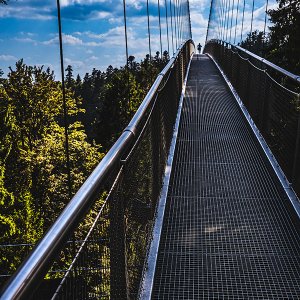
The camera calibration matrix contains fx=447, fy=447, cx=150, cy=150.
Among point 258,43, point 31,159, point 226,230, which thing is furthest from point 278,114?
point 258,43

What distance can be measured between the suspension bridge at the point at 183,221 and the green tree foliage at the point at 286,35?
393 inches

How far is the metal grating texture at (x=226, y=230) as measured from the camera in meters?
2.74

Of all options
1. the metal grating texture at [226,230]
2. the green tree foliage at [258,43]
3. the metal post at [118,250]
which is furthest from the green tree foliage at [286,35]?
the metal post at [118,250]

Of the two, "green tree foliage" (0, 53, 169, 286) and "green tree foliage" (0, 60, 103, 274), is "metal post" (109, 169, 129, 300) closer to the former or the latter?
"green tree foliage" (0, 53, 169, 286)

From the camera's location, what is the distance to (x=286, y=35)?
17.0 meters

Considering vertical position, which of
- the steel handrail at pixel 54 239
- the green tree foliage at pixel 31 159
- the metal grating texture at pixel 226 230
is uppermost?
the steel handrail at pixel 54 239

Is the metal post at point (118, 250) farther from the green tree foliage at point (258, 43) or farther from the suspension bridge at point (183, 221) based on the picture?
the green tree foliage at point (258, 43)

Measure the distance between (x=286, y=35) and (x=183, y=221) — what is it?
15.1 metres

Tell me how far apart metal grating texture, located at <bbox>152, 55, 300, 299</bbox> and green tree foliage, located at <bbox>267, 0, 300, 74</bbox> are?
409 inches

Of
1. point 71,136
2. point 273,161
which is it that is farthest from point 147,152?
point 71,136

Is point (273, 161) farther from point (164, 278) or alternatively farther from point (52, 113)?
point (52, 113)

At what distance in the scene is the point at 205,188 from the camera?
171 inches

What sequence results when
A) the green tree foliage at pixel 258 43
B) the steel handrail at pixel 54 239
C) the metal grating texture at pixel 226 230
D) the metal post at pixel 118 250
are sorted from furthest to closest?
the green tree foliage at pixel 258 43 < the metal grating texture at pixel 226 230 < the metal post at pixel 118 250 < the steel handrail at pixel 54 239

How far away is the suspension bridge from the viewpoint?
4.53 ft
